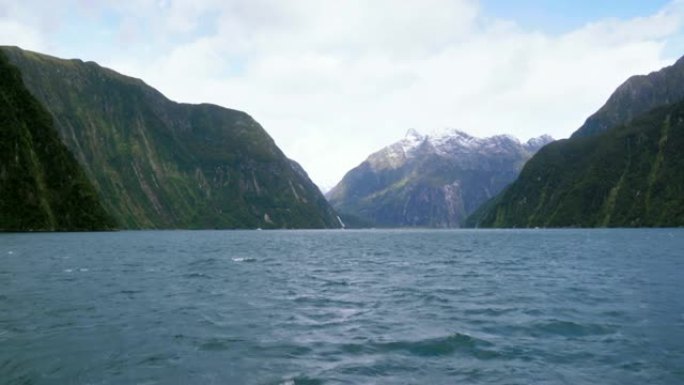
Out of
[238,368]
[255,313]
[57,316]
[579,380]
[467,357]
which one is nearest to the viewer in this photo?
[579,380]

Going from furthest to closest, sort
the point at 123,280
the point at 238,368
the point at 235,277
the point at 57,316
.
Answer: the point at 235,277
the point at 123,280
the point at 57,316
the point at 238,368

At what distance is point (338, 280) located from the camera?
5328 cm

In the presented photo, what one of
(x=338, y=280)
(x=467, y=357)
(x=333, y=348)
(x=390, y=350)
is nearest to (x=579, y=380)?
(x=467, y=357)

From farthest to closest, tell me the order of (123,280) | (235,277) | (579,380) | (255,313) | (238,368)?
(235,277), (123,280), (255,313), (238,368), (579,380)

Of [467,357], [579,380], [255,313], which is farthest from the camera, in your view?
[255,313]

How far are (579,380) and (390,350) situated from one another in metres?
7.56

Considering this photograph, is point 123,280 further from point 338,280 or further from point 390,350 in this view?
point 390,350

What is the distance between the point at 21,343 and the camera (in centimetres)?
2441

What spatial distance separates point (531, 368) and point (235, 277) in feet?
124

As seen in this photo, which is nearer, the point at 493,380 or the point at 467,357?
the point at 493,380

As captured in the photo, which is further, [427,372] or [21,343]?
[21,343]

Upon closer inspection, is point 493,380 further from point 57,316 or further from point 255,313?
point 57,316

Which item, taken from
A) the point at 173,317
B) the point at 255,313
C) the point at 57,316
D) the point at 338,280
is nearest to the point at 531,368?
the point at 255,313

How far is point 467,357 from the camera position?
2295 cm
